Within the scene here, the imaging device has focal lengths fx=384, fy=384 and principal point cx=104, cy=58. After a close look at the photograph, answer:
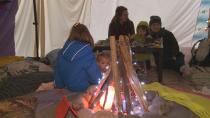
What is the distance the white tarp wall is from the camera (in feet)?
19.7

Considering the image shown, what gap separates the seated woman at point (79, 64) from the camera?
10.2 feet

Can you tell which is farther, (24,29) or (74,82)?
(24,29)

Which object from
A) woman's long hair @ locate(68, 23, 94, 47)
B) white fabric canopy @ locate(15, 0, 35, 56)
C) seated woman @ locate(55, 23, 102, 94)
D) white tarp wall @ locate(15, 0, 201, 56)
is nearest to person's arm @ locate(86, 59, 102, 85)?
seated woman @ locate(55, 23, 102, 94)

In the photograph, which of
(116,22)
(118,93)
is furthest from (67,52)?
(116,22)

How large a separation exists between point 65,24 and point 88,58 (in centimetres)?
305

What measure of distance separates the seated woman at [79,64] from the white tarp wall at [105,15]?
282 cm

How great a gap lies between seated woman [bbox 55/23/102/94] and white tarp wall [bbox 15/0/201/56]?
2823 millimetres

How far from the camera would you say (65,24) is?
20.0ft

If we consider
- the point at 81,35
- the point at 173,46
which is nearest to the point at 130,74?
the point at 81,35

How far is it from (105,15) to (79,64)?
3.38m

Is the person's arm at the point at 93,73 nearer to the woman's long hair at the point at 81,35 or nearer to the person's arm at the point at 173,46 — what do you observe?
the woman's long hair at the point at 81,35

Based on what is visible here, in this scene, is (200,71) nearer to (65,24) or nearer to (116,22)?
(116,22)

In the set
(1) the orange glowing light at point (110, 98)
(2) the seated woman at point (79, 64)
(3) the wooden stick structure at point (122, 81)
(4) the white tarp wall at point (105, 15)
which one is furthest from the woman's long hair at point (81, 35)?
(4) the white tarp wall at point (105, 15)

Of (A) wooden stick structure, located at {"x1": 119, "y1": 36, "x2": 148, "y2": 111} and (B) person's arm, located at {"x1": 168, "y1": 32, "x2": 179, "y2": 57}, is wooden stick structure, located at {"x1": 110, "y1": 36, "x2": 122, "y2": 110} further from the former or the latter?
(B) person's arm, located at {"x1": 168, "y1": 32, "x2": 179, "y2": 57}
